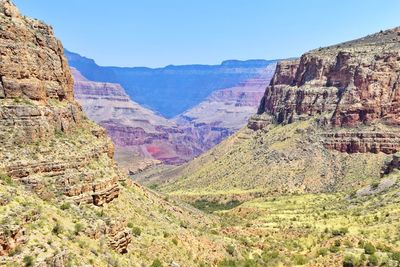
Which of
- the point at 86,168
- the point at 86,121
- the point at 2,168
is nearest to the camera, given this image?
the point at 2,168

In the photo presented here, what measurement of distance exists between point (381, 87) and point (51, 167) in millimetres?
127040

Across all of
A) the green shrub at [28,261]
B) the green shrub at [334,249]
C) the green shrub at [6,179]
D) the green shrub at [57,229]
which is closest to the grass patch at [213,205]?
the green shrub at [334,249]

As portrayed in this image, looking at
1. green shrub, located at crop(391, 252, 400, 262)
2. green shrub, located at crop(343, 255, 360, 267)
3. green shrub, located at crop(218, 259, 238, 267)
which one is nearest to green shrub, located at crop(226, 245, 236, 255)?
green shrub, located at crop(218, 259, 238, 267)

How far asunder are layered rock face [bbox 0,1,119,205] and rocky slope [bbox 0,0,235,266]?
9 cm

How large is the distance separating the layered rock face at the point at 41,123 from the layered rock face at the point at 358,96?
356 ft

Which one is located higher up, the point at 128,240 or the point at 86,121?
the point at 86,121

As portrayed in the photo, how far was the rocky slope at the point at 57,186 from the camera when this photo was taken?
1420 inches

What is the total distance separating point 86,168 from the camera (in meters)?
53.5

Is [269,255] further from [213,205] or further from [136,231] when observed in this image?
[213,205]

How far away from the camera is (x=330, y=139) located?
6452 inches

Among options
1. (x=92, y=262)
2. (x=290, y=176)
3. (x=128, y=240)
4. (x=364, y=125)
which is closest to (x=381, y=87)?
(x=364, y=125)

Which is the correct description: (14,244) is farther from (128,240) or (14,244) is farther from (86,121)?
(86,121)

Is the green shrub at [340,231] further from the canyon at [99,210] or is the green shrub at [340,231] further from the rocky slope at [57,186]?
the rocky slope at [57,186]

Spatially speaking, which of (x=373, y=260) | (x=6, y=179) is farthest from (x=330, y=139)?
(x=6, y=179)
